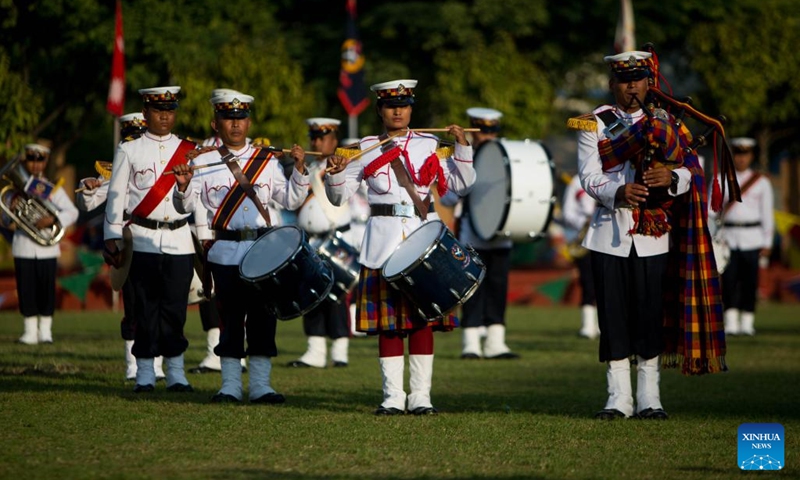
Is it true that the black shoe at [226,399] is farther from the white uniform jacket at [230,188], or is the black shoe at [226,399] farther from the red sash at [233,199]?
the red sash at [233,199]

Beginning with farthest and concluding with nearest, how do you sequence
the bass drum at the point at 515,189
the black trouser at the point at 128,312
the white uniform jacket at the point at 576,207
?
the white uniform jacket at the point at 576,207 → the bass drum at the point at 515,189 → the black trouser at the point at 128,312

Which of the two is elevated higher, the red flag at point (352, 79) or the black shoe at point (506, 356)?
the red flag at point (352, 79)

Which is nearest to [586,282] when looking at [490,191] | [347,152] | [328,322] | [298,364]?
[490,191]

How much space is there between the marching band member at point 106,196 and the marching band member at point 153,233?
0.41m

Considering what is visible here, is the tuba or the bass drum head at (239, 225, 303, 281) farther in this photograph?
the tuba

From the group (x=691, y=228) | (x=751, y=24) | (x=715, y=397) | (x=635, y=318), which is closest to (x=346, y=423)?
(x=635, y=318)

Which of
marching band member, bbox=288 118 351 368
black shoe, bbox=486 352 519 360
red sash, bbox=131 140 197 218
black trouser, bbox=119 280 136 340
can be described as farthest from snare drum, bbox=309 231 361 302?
red sash, bbox=131 140 197 218

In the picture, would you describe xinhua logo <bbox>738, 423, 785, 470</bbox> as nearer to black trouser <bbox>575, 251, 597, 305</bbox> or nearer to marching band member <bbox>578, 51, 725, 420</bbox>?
marching band member <bbox>578, 51, 725, 420</bbox>

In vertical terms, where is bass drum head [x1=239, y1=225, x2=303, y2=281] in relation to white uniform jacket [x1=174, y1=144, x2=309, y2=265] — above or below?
below

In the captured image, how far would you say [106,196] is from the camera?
37.1 ft

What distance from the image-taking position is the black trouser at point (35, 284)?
15766mm

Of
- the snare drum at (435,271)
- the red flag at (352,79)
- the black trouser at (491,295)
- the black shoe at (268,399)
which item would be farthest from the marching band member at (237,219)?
the red flag at (352,79)

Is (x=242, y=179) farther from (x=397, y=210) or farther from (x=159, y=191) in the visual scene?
(x=397, y=210)

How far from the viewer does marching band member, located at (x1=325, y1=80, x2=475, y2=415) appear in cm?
929
